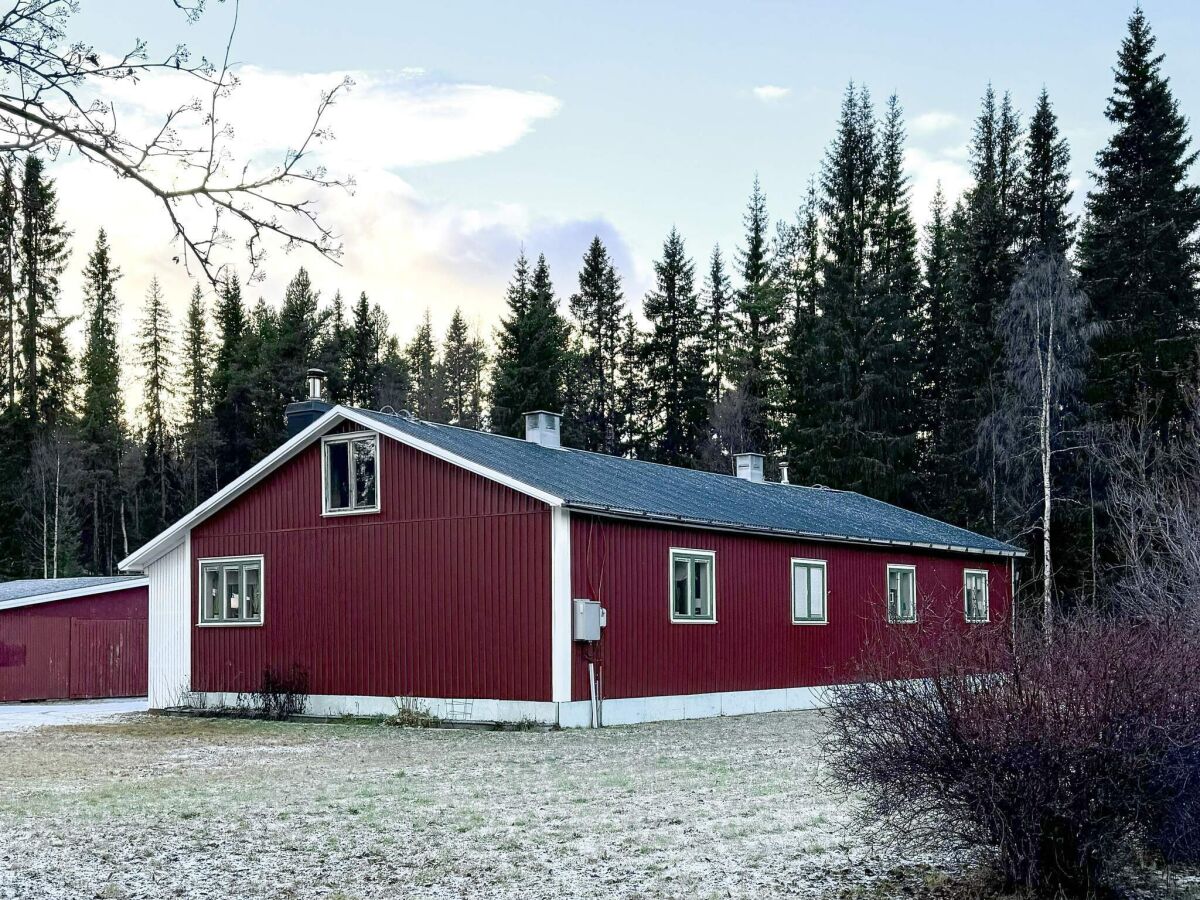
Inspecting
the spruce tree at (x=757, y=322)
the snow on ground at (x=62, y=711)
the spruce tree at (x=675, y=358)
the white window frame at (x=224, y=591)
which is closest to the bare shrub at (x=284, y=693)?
the white window frame at (x=224, y=591)

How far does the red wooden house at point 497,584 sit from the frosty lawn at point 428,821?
9.03 ft

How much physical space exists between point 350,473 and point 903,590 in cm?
1224

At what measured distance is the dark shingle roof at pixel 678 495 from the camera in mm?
19562

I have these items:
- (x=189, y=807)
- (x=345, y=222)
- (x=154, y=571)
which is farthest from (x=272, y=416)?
(x=345, y=222)

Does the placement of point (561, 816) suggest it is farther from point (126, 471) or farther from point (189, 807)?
point (126, 471)

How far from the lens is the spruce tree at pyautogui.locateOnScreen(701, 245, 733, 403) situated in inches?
2109

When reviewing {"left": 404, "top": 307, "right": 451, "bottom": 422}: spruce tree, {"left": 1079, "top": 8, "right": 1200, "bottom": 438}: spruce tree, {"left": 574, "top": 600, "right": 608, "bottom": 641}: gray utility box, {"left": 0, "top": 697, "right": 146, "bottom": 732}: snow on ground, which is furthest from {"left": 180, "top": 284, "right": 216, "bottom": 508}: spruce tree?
{"left": 574, "top": 600, "right": 608, "bottom": 641}: gray utility box

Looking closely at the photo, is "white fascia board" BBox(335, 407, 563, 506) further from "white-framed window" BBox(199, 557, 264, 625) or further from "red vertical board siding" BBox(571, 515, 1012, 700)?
"white-framed window" BBox(199, 557, 264, 625)

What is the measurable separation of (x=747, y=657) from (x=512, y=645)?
16.6 feet

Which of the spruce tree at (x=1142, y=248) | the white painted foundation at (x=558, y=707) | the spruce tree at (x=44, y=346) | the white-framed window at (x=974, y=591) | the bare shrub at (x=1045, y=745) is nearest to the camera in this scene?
the bare shrub at (x=1045, y=745)

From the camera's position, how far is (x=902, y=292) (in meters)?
46.2

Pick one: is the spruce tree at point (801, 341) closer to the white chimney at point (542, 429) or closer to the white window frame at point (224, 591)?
the white chimney at point (542, 429)

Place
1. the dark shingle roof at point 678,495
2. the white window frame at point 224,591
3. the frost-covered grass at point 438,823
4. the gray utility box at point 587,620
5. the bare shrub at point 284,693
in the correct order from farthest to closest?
1. the white window frame at point 224,591
2. the bare shrub at point 284,693
3. the dark shingle roof at point 678,495
4. the gray utility box at point 587,620
5. the frost-covered grass at point 438,823

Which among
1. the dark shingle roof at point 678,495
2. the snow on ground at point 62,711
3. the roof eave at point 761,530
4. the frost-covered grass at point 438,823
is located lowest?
the snow on ground at point 62,711
